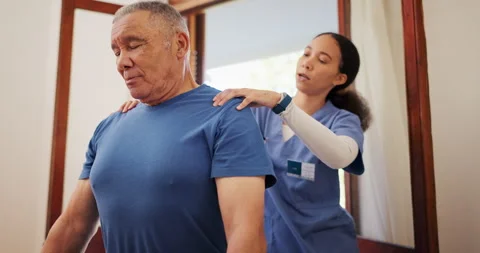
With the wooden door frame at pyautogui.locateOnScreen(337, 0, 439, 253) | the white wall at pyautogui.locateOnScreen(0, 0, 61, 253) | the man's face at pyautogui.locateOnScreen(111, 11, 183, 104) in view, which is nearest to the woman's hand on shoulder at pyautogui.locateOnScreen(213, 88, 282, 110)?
the man's face at pyautogui.locateOnScreen(111, 11, 183, 104)

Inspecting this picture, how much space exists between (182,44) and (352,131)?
1.78 ft

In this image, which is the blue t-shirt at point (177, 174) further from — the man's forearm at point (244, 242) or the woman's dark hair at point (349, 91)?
the woman's dark hair at point (349, 91)

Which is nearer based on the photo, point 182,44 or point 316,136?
point 182,44

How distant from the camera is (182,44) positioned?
2.79 ft

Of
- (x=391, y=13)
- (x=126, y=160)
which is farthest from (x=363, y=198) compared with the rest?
(x=126, y=160)

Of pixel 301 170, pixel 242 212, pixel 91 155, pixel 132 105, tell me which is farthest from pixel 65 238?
pixel 301 170

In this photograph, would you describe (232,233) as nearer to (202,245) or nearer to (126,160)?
(202,245)

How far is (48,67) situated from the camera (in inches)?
76.9

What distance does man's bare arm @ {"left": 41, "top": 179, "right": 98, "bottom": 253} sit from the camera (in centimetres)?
90

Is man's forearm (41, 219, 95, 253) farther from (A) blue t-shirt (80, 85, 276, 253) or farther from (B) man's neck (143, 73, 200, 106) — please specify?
(B) man's neck (143, 73, 200, 106)

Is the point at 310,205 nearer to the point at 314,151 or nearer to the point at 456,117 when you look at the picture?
the point at 314,151

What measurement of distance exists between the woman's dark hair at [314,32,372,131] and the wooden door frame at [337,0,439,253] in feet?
0.53

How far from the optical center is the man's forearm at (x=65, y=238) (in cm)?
89

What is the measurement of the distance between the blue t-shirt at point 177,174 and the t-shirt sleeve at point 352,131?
0.40 m
